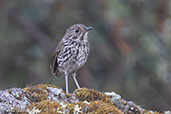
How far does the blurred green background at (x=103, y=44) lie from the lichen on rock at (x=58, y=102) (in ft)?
18.0

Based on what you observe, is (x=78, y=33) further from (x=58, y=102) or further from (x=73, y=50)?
(x=58, y=102)

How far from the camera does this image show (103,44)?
535 inches

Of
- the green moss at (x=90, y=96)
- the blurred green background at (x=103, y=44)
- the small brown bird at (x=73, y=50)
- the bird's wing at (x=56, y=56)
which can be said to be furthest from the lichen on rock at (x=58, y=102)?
the blurred green background at (x=103, y=44)

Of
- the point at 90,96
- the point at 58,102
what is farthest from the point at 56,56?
the point at 58,102

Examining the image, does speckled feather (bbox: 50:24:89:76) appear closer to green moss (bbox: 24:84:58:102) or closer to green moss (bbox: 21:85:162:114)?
green moss (bbox: 21:85:162:114)

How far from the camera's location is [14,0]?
14.1m

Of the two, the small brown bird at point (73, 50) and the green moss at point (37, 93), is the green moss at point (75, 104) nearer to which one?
the green moss at point (37, 93)

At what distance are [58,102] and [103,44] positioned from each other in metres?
8.44

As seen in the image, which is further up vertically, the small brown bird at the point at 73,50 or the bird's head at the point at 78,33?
the bird's head at the point at 78,33

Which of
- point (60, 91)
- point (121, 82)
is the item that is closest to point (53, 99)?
point (60, 91)

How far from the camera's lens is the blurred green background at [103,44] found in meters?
11.9

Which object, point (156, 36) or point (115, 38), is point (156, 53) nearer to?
point (156, 36)

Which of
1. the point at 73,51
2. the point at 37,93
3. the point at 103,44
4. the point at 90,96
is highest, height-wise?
the point at 103,44

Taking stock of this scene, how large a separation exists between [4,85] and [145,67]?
436 cm
